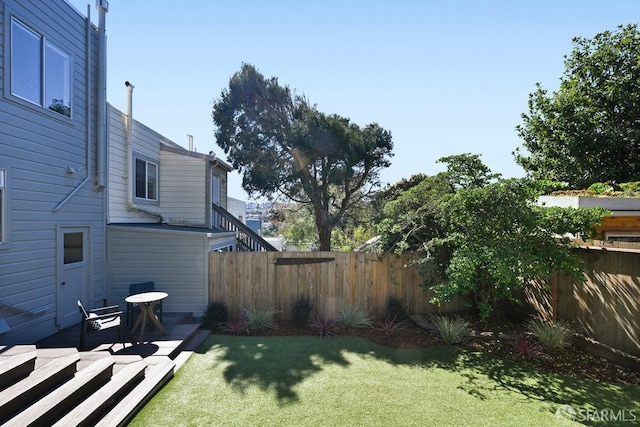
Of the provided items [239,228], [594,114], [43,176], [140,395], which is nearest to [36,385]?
[140,395]

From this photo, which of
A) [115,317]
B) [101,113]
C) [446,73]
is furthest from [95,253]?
[446,73]

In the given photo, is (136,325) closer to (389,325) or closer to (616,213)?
(389,325)

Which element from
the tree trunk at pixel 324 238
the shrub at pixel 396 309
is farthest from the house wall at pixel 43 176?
the tree trunk at pixel 324 238

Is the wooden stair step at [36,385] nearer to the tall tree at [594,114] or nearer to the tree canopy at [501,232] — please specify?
the tree canopy at [501,232]

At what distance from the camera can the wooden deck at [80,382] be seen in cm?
322

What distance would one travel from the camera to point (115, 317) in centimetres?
557

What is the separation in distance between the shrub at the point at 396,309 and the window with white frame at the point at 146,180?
24.1ft

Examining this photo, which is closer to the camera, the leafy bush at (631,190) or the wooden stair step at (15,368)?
the wooden stair step at (15,368)

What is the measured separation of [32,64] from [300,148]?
8.08 m

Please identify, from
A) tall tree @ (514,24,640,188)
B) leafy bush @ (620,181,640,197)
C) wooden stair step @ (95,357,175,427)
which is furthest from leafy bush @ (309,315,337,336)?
tall tree @ (514,24,640,188)

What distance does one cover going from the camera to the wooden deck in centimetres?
322

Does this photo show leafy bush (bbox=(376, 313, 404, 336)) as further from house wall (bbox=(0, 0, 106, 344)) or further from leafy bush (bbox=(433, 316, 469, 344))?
house wall (bbox=(0, 0, 106, 344))

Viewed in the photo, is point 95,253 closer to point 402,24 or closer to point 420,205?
point 420,205

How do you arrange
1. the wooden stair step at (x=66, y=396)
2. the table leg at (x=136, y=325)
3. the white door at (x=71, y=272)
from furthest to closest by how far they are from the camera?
the white door at (x=71, y=272)
the table leg at (x=136, y=325)
the wooden stair step at (x=66, y=396)
